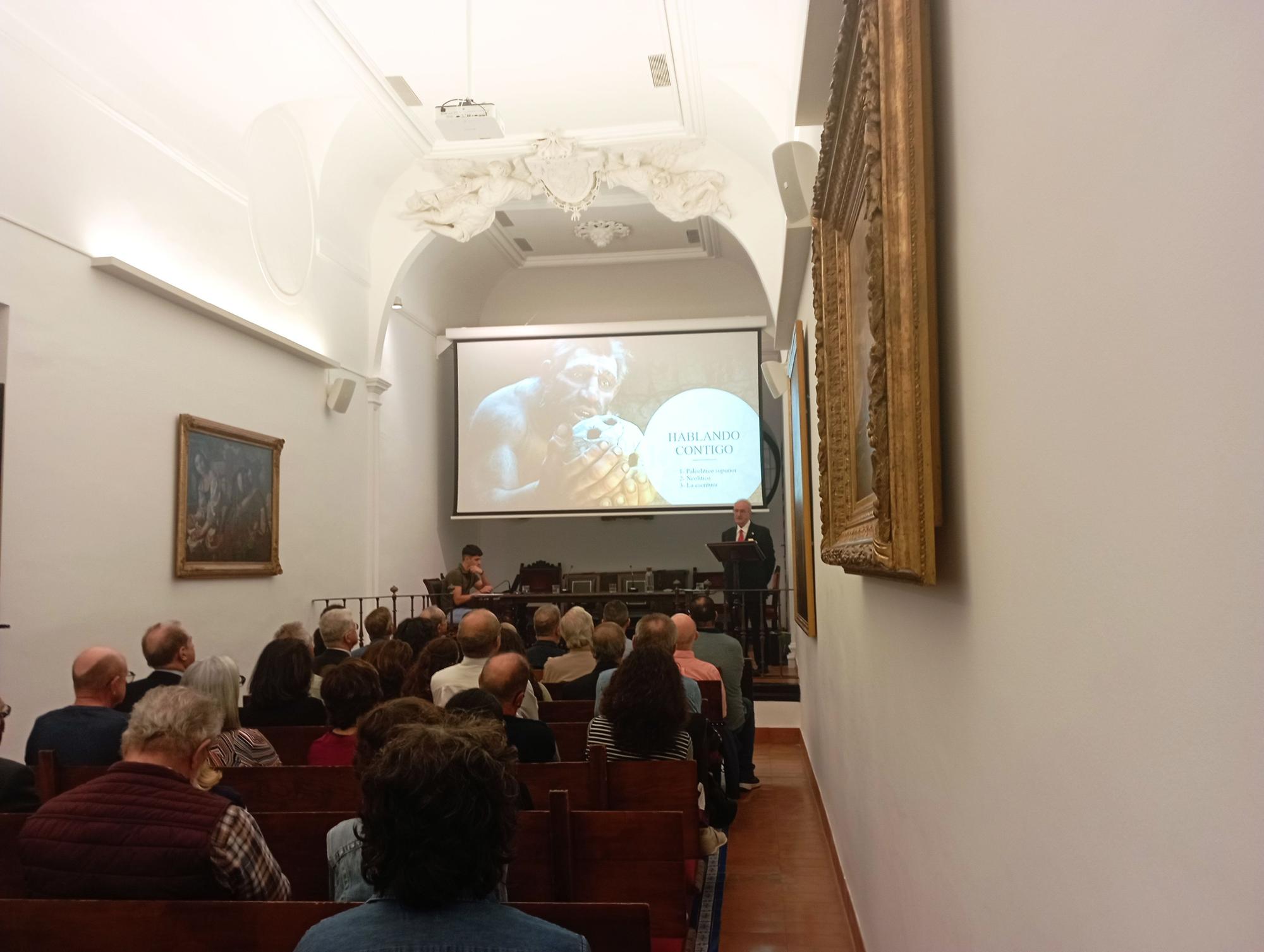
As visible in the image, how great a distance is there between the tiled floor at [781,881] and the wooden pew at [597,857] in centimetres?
164

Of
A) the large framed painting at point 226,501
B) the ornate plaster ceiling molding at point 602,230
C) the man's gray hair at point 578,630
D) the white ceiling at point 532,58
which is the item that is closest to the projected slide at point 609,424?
the ornate plaster ceiling molding at point 602,230

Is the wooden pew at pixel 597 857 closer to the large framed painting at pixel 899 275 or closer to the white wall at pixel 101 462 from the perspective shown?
the large framed painting at pixel 899 275

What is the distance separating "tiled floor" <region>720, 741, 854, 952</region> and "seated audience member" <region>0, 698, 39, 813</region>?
2.52m

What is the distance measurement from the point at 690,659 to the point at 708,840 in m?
2.02

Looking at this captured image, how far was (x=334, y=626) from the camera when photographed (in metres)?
5.97

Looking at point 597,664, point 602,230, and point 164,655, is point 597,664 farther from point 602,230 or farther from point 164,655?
point 602,230

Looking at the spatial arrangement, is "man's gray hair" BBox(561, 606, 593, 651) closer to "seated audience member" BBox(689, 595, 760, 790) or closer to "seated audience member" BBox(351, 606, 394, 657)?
"seated audience member" BBox(689, 595, 760, 790)

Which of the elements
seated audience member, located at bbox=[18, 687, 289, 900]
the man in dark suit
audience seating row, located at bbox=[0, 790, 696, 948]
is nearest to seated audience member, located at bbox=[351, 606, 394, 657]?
the man in dark suit

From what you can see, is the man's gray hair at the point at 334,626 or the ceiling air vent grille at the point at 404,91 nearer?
the man's gray hair at the point at 334,626

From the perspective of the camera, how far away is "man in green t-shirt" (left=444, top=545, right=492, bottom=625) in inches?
410

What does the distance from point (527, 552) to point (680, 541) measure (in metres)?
2.31

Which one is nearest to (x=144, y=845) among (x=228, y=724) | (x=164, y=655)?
(x=228, y=724)

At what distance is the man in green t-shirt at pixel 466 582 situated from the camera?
10.4 m

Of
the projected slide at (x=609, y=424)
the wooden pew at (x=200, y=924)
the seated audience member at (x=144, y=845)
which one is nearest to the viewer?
the wooden pew at (x=200, y=924)
